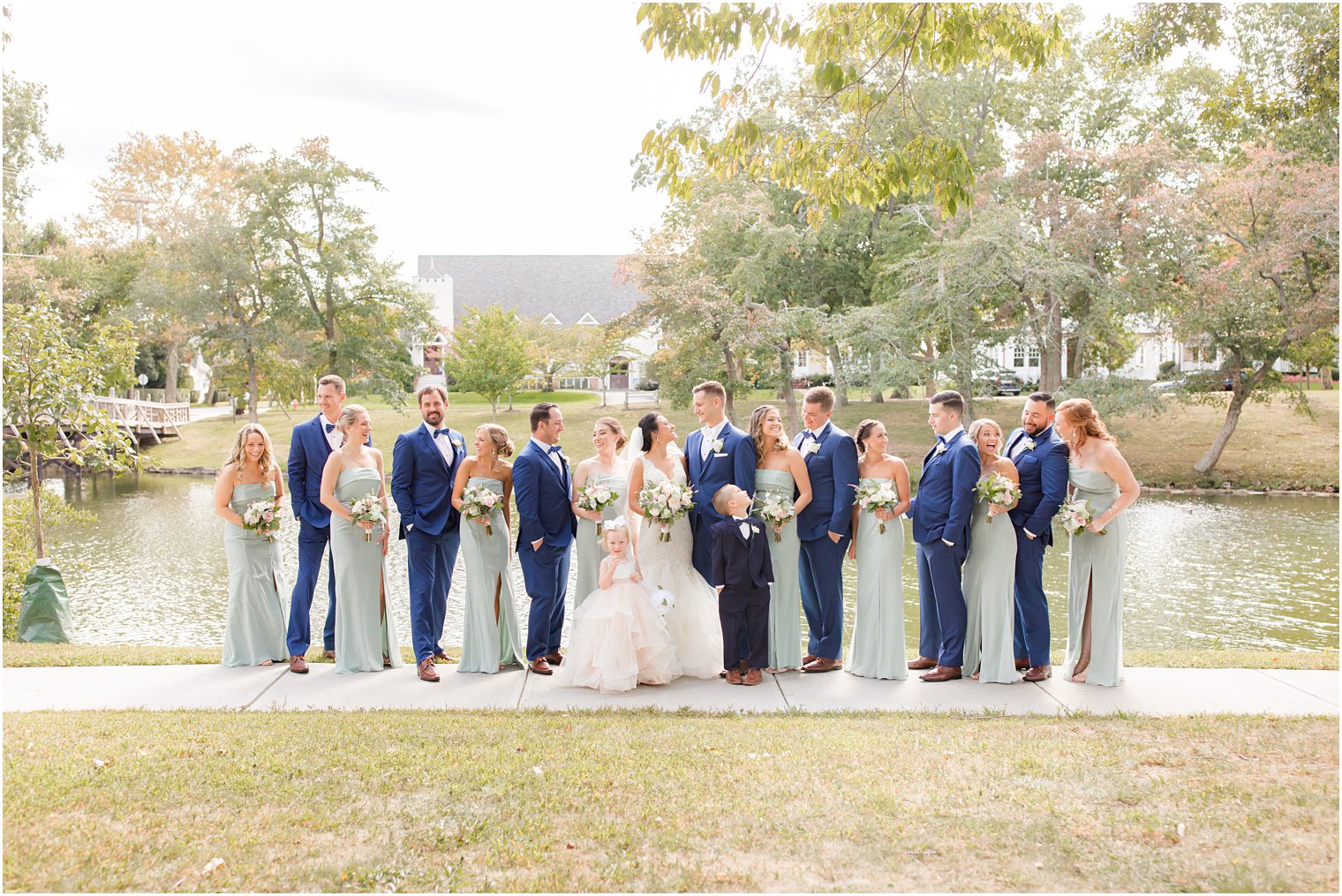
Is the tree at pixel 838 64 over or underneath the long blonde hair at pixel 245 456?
over

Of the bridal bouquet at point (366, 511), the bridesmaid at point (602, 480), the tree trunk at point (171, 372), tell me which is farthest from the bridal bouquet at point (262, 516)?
the tree trunk at point (171, 372)

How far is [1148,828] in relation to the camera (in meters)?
4.65

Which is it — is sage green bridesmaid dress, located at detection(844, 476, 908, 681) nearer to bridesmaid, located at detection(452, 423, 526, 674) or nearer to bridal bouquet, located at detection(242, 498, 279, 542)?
bridesmaid, located at detection(452, 423, 526, 674)

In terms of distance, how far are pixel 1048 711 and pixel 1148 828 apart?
2332 millimetres

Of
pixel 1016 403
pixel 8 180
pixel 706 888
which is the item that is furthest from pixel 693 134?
pixel 8 180

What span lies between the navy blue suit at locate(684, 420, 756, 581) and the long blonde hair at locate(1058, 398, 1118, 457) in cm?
237

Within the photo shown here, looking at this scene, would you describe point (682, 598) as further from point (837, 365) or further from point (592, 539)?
point (837, 365)

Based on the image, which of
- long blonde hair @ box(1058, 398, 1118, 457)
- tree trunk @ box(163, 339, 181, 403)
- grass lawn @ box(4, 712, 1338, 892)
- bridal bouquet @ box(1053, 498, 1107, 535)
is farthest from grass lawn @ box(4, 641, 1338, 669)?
tree trunk @ box(163, 339, 181, 403)

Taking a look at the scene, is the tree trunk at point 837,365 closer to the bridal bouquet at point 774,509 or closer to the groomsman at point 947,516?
the groomsman at point 947,516

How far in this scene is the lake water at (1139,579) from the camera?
12078 mm

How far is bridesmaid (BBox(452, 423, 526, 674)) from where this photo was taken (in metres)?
7.92

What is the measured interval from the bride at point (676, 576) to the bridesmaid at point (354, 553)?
6.87 ft

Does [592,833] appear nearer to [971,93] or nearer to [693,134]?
[693,134]

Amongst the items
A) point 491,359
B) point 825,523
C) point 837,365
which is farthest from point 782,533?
point 491,359
